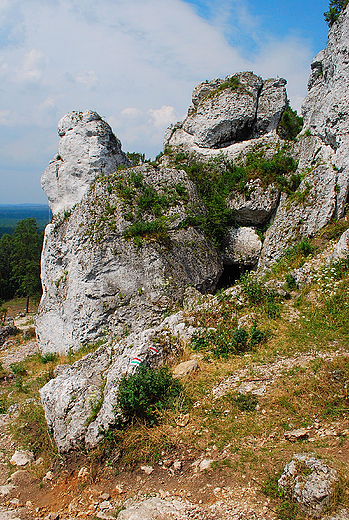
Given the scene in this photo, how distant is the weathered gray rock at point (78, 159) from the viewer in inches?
618

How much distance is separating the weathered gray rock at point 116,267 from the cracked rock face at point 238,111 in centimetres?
440

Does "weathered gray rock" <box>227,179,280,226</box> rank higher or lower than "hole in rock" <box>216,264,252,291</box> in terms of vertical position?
higher

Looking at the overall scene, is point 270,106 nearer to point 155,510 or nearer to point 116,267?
point 116,267

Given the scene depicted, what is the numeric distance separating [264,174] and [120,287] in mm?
8272

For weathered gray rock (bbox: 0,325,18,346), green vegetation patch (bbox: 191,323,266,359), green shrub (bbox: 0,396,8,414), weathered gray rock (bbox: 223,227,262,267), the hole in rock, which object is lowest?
weathered gray rock (bbox: 0,325,18,346)

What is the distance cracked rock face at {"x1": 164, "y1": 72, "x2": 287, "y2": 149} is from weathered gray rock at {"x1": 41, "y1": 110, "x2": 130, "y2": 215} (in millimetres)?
5020

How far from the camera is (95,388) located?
7.16 m

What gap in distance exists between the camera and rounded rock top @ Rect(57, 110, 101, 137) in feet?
52.7

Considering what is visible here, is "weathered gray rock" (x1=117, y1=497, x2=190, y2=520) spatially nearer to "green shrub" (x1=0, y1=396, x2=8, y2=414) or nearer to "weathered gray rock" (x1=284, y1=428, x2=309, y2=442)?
"weathered gray rock" (x1=284, y1=428, x2=309, y2=442)

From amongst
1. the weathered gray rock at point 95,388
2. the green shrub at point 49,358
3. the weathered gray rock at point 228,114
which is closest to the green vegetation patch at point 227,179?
the weathered gray rock at point 228,114

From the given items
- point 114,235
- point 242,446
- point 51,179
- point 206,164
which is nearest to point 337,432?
point 242,446

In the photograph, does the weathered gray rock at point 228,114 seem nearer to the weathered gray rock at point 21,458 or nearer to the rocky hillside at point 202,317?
the rocky hillside at point 202,317

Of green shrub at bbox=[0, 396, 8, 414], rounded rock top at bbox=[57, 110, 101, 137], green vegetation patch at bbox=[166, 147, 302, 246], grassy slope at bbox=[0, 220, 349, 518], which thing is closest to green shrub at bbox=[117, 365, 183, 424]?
grassy slope at bbox=[0, 220, 349, 518]

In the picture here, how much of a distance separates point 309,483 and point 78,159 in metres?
15.4
